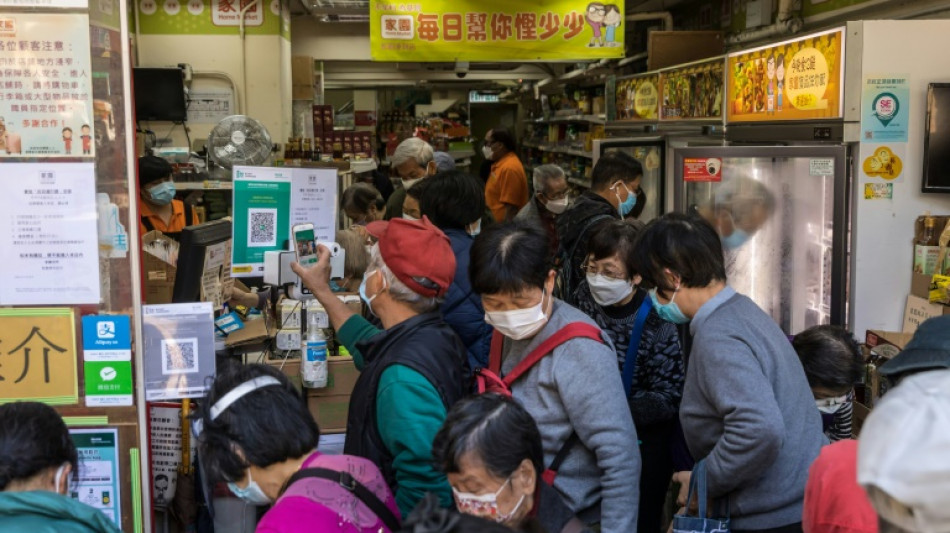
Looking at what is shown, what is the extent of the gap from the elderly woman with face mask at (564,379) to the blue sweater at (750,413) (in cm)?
25

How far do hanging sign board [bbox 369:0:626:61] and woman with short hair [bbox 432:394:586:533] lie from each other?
19.0 ft

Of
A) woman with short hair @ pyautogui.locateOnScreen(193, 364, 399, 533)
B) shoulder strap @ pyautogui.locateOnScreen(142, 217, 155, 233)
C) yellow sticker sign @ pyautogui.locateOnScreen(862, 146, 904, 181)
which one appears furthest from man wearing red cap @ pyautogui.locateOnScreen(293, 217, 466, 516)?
shoulder strap @ pyautogui.locateOnScreen(142, 217, 155, 233)

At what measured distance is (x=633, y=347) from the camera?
11.3 feet

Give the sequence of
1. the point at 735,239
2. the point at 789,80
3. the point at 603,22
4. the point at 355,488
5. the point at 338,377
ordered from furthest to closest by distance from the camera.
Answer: the point at 603,22 < the point at 735,239 < the point at 789,80 < the point at 338,377 < the point at 355,488

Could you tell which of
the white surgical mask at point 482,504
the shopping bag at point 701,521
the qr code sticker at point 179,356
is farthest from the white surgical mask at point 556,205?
the white surgical mask at point 482,504

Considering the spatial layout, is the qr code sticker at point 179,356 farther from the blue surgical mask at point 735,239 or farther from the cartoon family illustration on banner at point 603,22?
the cartoon family illustration on banner at point 603,22

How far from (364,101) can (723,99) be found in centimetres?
1492

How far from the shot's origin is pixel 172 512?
350 centimetres

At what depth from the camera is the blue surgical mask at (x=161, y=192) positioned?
5.52m

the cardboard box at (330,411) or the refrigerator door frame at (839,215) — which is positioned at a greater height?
the refrigerator door frame at (839,215)

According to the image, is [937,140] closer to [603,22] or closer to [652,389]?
[652,389]

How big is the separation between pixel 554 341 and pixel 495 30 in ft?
18.0

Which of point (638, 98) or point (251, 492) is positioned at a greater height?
point (638, 98)

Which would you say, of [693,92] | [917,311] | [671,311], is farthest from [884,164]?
[693,92]
